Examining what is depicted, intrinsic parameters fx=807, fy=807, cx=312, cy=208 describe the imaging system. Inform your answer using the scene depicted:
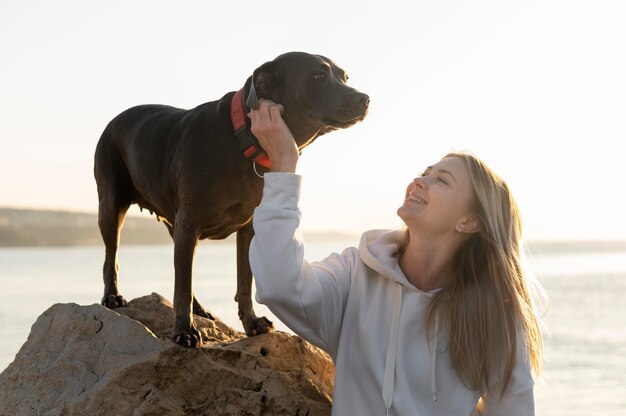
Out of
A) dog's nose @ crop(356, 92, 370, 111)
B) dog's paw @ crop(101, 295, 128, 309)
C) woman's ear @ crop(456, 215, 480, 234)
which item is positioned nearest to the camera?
woman's ear @ crop(456, 215, 480, 234)

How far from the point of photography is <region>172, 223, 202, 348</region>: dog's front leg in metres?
4.02

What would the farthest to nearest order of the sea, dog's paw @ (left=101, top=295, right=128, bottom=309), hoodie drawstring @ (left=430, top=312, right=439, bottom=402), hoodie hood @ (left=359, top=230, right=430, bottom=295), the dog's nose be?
the sea → dog's paw @ (left=101, top=295, right=128, bottom=309) → the dog's nose → hoodie hood @ (left=359, top=230, right=430, bottom=295) → hoodie drawstring @ (left=430, top=312, right=439, bottom=402)

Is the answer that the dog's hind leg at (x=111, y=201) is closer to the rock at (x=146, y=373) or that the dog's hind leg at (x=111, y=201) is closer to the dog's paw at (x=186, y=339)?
the rock at (x=146, y=373)

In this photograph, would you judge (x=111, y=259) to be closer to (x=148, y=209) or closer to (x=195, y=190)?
(x=148, y=209)

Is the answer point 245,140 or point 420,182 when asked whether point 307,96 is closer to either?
point 245,140

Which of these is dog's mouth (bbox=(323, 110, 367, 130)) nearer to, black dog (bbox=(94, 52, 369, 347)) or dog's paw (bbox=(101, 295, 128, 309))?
black dog (bbox=(94, 52, 369, 347))

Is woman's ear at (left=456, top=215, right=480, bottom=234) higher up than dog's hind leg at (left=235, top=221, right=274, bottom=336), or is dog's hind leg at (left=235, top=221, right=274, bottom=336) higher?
woman's ear at (left=456, top=215, right=480, bottom=234)

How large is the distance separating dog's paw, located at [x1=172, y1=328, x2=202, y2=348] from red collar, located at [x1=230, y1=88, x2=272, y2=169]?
0.92 metres

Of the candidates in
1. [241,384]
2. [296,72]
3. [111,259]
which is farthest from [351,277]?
[111,259]

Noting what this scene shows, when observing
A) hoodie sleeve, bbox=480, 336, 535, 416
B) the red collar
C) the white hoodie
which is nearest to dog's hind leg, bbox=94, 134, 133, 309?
the red collar

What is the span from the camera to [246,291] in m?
4.67

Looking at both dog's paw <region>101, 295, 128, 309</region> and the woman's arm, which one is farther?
dog's paw <region>101, 295, 128, 309</region>

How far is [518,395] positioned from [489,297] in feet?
1.50

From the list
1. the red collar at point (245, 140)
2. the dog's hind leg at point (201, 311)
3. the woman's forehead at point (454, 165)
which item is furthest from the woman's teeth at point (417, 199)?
the dog's hind leg at point (201, 311)
